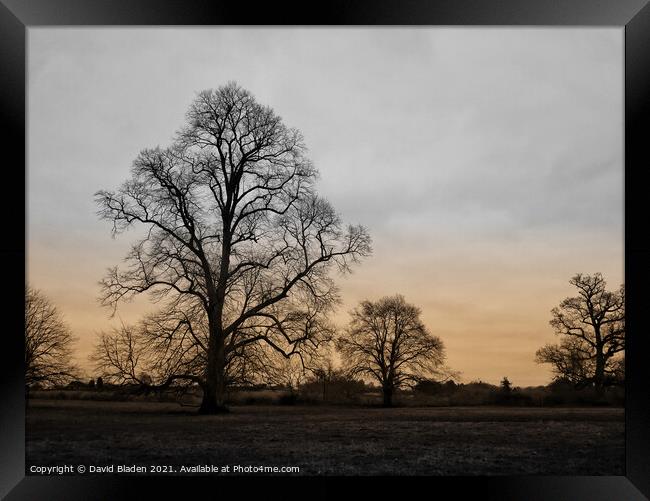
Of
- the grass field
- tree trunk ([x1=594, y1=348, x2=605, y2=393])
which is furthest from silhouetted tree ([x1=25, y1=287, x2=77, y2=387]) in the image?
tree trunk ([x1=594, y1=348, x2=605, y2=393])

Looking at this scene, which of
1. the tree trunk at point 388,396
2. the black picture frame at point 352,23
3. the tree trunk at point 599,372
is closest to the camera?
the black picture frame at point 352,23

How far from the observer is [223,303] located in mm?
19000

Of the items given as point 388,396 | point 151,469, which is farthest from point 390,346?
point 151,469

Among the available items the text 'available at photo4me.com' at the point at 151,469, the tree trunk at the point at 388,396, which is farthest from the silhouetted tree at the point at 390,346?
the text 'available at photo4me.com' at the point at 151,469

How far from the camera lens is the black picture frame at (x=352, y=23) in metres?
11.1

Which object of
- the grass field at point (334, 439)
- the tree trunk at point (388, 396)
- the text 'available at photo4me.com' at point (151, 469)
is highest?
the tree trunk at point (388, 396)

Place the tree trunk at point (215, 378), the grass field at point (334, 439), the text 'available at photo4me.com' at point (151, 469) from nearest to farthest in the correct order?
the text 'available at photo4me.com' at point (151, 469) → the grass field at point (334, 439) → the tree trunk at point (215, 378)

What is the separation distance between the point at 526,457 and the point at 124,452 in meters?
8.27

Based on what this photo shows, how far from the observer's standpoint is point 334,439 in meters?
15.2

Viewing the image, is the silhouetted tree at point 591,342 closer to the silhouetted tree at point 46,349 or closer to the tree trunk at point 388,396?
the tree trunk at point 388,396

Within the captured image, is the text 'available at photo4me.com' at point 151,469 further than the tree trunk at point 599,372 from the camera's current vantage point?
No

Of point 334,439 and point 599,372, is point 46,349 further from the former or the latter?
point 599,372

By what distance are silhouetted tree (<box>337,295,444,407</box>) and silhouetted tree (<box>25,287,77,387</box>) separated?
283 inches

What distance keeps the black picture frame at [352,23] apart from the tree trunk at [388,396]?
832cm
